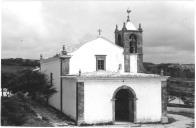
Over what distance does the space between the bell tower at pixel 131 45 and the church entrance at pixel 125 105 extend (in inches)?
97.8

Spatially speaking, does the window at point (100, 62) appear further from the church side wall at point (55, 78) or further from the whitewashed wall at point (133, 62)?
the church side wall at point (55, 78)

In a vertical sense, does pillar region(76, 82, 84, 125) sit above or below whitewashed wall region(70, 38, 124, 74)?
below

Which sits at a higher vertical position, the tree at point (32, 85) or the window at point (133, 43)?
the window at point (133, 43)

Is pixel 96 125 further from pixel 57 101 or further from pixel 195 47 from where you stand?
pixel 195 47

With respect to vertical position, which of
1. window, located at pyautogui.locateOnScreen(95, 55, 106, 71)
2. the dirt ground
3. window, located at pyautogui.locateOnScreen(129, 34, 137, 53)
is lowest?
the dirt ground

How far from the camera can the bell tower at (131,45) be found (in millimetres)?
27766

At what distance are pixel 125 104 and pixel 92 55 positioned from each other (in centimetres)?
414

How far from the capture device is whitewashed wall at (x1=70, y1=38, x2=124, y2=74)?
87.1 ft

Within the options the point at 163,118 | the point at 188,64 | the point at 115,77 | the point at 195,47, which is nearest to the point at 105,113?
the point at 115,77

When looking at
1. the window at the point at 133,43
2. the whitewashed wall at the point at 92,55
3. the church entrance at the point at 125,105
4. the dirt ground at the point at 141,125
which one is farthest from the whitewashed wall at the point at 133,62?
the dirt ground at the point at 141,125

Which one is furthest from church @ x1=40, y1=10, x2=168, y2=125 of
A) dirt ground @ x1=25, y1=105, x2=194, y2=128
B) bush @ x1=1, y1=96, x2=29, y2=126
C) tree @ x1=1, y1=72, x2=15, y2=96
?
bush @ x1=1, y1=96, x2=29, y2=126

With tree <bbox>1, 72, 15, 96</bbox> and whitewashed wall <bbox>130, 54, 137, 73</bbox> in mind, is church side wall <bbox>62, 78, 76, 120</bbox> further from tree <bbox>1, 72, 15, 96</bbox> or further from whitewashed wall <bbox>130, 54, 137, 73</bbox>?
whitewashed wall <bbox>130, 54, 137, 73</bbox>

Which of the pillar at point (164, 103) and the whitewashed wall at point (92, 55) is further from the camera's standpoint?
the whitewashed wall at point (92, 55)

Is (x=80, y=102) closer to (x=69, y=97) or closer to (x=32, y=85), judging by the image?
(x=69, y=97)
